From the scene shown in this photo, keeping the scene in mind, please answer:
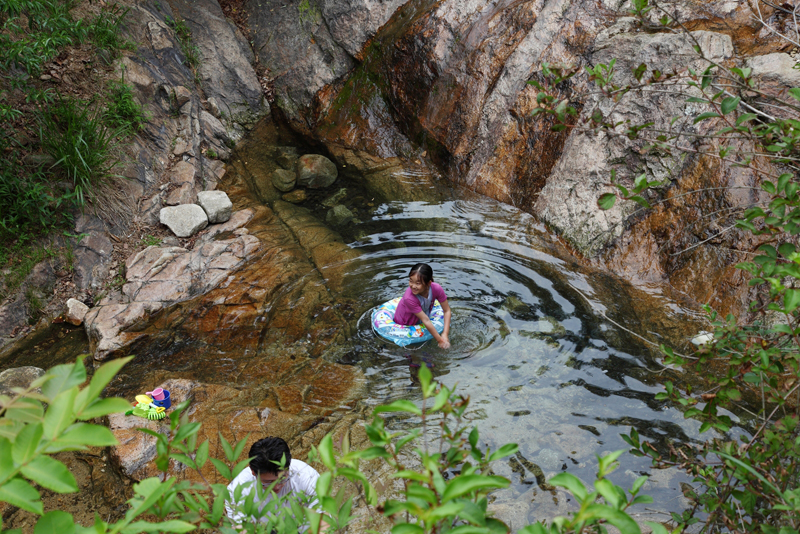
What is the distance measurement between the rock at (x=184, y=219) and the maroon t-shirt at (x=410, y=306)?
3.36m

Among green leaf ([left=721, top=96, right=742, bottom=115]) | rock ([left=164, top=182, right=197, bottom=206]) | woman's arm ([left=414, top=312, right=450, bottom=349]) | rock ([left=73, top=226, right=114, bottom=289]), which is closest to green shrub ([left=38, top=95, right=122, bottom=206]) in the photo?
rock ([left=73, top=226, right=114, bottom=289])

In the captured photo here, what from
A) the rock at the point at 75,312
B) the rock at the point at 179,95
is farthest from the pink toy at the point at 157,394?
the rock at the point at 179,95

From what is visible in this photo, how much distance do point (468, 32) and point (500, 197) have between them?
3.05 m

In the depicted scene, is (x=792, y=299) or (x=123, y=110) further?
(x=123, y=110)

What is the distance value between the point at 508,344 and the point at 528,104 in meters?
4.06

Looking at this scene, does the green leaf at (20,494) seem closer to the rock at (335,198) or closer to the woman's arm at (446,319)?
the woman's arm at (446,319)

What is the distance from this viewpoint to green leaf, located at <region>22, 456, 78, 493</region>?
976 mm

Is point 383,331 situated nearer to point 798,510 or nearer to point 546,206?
point 546,206

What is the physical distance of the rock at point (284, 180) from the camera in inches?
321

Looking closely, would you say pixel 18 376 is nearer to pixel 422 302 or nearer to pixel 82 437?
pixel 422 302

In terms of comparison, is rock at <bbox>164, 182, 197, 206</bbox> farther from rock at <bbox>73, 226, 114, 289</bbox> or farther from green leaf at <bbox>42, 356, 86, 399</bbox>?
green leaf at <bbox>42, 356, 86, 399</bbox>

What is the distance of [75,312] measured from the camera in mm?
6090

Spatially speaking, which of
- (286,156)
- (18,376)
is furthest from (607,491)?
(286,156)

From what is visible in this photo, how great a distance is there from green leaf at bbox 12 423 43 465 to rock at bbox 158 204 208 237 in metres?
6.46
